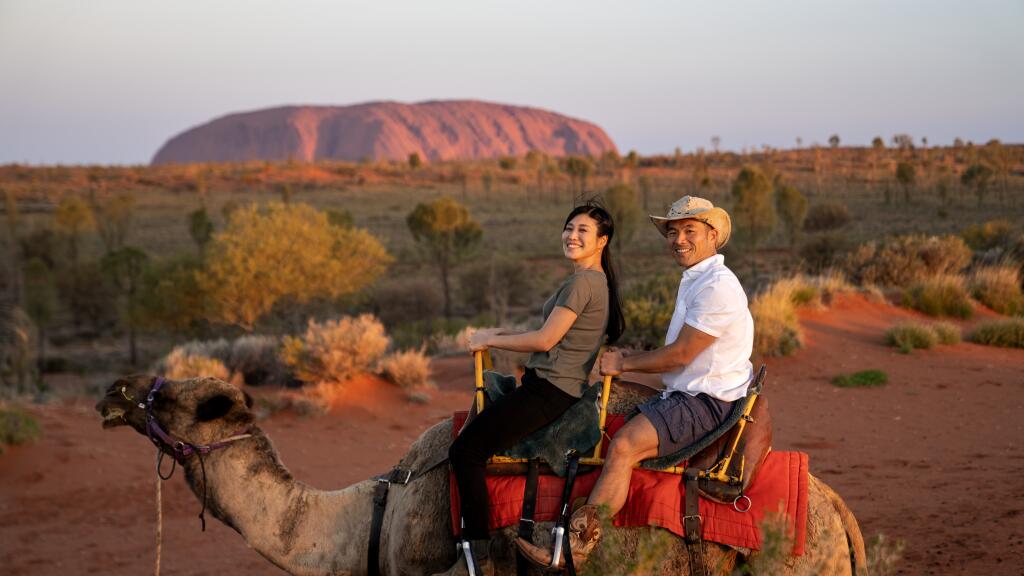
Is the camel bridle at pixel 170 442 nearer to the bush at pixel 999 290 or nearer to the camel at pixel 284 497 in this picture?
the camel at pixel 284 497

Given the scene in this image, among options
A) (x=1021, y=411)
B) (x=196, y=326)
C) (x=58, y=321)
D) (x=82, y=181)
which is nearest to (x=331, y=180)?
(x=82, y=181)

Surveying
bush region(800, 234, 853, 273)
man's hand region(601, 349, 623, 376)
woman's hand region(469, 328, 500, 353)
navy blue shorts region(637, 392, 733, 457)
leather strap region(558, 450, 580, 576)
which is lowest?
bush region(800, 234, 853, 273)

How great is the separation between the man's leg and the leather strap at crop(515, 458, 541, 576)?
285 millimetres

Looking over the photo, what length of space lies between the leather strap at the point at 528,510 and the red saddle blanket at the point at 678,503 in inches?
1.1

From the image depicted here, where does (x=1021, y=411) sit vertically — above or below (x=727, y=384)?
below

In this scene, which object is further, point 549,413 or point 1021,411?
point 1021,411

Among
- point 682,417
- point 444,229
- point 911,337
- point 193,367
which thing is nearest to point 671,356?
point 682,417

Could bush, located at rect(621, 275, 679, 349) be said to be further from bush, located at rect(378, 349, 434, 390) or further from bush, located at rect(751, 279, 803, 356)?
bush, located at rect(378, 349, 434, 390)

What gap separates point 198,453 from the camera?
4355 mm

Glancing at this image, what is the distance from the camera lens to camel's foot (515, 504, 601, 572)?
3.68m

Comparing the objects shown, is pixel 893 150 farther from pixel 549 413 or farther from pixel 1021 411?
pixel 549 413

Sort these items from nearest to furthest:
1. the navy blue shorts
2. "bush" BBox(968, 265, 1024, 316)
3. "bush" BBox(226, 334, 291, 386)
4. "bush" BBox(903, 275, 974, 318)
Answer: the navy blue shorts → "bush" BBox(226, 334, 291, 386) → "bush" BBox(903, 275, 974, 318) → "bush" BBox(968, 265, 1024, 316)

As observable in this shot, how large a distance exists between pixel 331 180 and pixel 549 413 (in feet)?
327

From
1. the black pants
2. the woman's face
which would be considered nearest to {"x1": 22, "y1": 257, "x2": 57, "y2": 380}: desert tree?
the black pants
